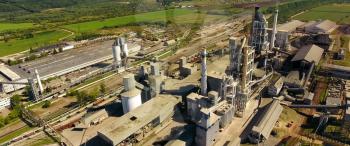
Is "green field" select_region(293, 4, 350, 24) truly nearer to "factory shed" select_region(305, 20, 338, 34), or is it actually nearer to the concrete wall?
"factory shed" select_region(305, 20, 338, 34)

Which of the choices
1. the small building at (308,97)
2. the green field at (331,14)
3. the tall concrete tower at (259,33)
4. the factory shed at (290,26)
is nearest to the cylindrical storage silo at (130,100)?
the small building at (308,97)

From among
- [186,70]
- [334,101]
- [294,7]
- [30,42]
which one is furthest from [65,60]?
[294,7]

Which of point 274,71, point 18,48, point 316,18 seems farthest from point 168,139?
point 316,18

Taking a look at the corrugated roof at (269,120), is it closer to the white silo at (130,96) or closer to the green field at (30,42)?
the white silo at (130,96)

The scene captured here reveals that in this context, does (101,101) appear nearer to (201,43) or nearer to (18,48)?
(201,43)

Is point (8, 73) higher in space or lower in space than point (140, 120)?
higher

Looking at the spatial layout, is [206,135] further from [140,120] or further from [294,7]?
[294,7]

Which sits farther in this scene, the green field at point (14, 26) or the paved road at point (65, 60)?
the green field at point (14, 26)

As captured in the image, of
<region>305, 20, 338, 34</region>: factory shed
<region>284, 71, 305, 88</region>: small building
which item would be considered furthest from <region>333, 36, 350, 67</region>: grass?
<region>284, 71, 305, 88</region>: small building
